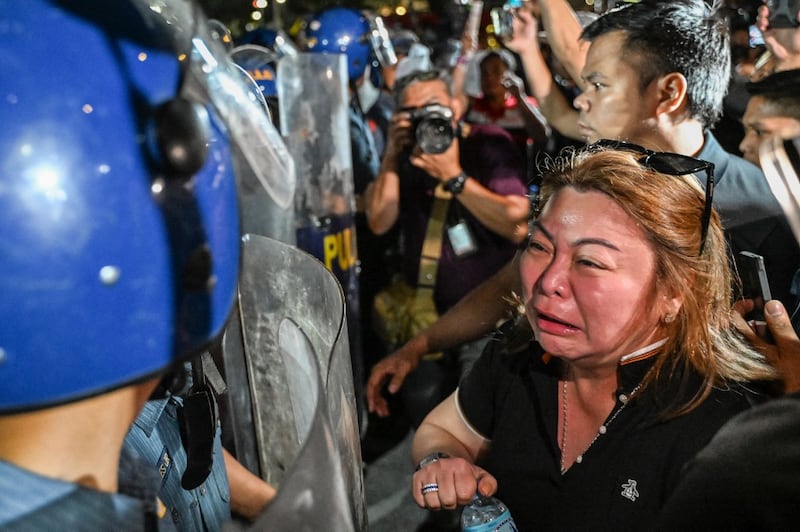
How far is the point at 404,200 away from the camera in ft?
10.6

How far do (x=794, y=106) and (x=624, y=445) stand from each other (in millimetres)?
784

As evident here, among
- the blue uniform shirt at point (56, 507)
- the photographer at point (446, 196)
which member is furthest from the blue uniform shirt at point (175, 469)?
the photographer at point (446, 196)

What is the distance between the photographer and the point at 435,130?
300 cm

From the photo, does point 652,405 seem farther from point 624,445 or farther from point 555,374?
point 555,374

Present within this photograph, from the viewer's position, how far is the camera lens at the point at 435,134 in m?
2.99

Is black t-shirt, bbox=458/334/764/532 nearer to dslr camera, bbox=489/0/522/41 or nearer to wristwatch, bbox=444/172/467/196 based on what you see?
wristwatch, bbox=444/172/467/196

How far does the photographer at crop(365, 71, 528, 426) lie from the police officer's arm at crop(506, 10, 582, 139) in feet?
0.85

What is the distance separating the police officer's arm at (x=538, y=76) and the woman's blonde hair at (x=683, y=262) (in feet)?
4.29

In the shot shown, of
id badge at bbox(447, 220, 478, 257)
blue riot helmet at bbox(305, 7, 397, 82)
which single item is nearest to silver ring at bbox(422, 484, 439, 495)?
id badge at bbox(447, 220, 478, 257)

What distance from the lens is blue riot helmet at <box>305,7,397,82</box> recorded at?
16.2 ft

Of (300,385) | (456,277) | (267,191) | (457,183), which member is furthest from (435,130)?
(300,385)

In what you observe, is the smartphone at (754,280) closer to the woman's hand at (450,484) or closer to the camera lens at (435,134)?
the woman's hand at (450,484)

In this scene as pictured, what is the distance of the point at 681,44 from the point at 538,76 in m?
1.06

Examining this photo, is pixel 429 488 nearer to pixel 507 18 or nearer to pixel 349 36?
pixel 507 18
